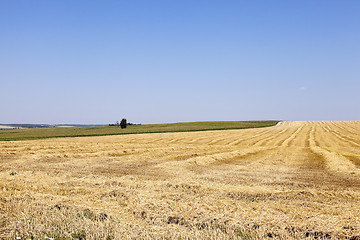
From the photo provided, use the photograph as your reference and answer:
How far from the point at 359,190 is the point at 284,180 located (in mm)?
2717

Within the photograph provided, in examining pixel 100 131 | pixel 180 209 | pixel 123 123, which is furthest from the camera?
pixel 123 123

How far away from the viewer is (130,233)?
5750mm

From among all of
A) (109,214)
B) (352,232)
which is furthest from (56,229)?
(352,232)

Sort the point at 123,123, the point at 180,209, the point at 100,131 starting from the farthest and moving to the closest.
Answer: the point at 123,123 < the point at 100,131 < the point at 180,209

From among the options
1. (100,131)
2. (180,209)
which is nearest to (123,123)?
(100,131)

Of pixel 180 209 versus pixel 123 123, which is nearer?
pixel 180 209

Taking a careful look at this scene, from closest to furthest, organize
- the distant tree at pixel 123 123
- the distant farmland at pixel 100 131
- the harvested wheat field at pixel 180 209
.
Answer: the harvested wheat field at pixel 180 209
the distant farmland at pixel 100 131
the distant tree at pixel 123 123

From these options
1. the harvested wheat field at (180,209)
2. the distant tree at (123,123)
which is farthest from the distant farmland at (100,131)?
the harvested wheat field at (180,209)

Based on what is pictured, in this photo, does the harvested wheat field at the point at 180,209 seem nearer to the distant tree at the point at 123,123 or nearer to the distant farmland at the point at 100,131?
the distant farmland at the point at 100,131

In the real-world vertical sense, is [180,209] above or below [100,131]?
below

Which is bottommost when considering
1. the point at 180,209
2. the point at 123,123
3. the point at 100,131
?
the point at 180,209

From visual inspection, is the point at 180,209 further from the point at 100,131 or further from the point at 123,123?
the point at 123,123

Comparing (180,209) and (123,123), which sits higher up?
(123,123)

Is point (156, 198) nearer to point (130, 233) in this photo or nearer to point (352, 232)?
point (130, 233)
